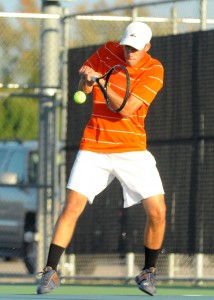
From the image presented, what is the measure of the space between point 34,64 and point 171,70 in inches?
94.8

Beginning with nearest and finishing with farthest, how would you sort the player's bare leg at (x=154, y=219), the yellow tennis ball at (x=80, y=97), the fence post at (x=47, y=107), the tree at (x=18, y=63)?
the yellow tennis ball at (x=80, y=97) < the player's bare leg at (x=154, y=219) < the fence post at (x=47, y=107) < the tree at (x=18, y=63)

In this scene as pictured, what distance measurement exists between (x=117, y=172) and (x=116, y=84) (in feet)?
2.27

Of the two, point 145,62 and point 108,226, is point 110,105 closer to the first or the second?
A: point 145,62

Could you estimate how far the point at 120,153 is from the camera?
415 inches

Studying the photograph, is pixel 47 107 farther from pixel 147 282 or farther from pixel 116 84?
pixel 147 282

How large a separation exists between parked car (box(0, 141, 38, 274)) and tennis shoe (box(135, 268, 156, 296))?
11.8 feet

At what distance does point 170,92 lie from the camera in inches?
515

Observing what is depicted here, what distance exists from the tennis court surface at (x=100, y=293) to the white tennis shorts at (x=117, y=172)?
0.91m

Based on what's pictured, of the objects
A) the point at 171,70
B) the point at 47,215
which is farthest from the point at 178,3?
the point at 47,215

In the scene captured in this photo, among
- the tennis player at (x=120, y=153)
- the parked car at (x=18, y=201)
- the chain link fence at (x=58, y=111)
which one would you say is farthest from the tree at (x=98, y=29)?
the tennis player at (x=120, y=153)

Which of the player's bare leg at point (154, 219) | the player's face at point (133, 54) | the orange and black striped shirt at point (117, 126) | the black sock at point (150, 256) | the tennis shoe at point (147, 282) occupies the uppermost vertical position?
the player's face at point (133, 54)

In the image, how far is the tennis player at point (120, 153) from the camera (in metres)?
10.4

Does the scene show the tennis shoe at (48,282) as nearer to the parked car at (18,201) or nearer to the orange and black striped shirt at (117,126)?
the orange and black striped shirt at (117,126)

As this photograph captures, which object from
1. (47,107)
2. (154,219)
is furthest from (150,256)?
(47,107)
